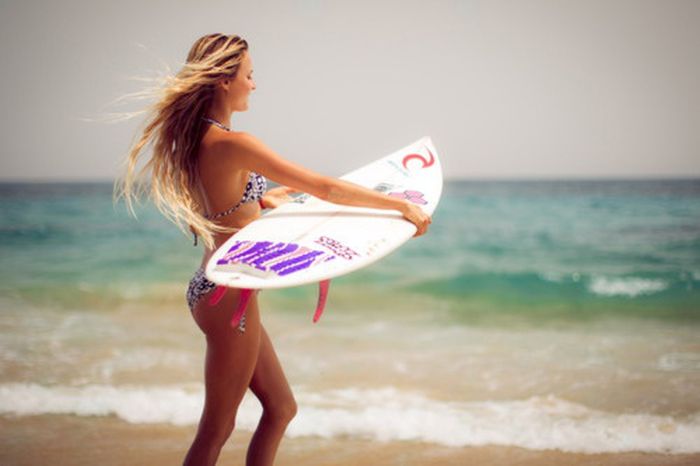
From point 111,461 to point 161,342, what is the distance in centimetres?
231

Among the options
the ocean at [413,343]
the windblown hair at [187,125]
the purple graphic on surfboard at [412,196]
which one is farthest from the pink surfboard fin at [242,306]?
the ocean at [413,343]

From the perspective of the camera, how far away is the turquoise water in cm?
711

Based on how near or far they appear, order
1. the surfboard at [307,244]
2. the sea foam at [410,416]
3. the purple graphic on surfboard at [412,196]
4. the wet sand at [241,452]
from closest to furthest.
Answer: the surfboard at [307,244], the purple graphic on surfboard at [412,196], the wet sand at [241,452], the sea foam at [410,416]

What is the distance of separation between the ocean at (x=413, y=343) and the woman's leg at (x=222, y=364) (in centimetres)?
148

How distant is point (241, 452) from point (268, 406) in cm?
130

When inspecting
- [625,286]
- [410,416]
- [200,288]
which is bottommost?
[625,286]

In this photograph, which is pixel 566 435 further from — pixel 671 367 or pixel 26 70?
pixel 26 70

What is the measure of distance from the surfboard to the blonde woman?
0.08 m

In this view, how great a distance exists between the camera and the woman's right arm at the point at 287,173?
1.55 meters

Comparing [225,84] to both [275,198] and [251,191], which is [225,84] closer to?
[251,191]

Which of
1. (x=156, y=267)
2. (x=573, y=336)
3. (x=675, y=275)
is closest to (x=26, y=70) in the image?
(x=156, y=267)

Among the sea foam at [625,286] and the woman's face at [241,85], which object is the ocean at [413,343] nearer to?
the sea foam at [625,286]

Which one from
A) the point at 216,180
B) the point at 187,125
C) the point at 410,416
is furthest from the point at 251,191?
the point at 410,416

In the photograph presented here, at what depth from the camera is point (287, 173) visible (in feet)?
5.13
